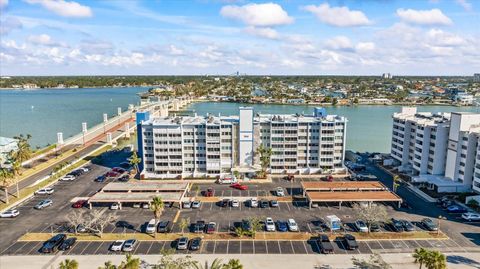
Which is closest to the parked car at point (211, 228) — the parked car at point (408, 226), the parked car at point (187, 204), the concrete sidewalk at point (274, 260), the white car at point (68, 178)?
the concrete sidewalk at point (274, 260)

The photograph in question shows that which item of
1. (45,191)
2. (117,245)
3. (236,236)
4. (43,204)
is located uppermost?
(45,191)

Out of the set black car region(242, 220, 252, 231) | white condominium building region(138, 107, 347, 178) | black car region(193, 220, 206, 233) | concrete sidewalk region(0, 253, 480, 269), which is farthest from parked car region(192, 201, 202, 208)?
concrete sidewalk region(0, 253, 480, 269)

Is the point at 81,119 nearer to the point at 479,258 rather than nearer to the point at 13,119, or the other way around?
the point at 13,119

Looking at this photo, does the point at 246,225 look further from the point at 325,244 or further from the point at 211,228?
the point at 325,244

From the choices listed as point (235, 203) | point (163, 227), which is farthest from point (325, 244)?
point (163, 227)

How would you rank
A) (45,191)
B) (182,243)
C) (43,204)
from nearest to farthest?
(182,243)
(43,204)
(45,191)

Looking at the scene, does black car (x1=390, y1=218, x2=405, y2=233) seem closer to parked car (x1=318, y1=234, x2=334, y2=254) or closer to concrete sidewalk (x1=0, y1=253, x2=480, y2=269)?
concrete sidewalk (x1=0, y1=253, x2=480, y2=269)
